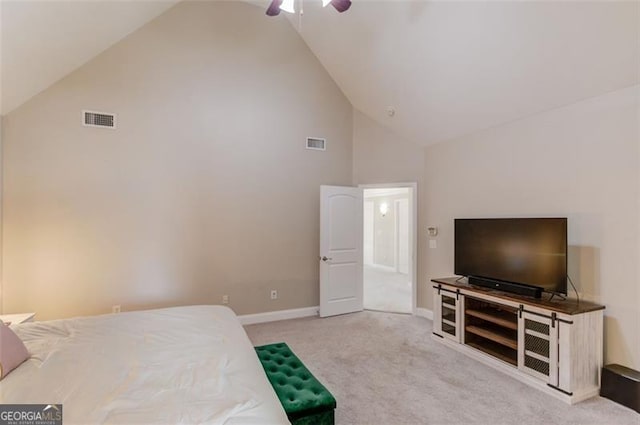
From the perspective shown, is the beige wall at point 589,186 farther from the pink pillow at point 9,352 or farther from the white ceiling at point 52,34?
the white ceiling at point 52,34

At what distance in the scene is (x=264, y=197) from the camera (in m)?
4.95

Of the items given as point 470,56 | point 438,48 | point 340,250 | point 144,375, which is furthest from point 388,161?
point 144,375

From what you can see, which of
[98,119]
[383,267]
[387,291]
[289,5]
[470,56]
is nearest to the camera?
[289,5]

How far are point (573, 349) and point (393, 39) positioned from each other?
3722 mm

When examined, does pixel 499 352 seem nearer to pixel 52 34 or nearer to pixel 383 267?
pixel 52 34

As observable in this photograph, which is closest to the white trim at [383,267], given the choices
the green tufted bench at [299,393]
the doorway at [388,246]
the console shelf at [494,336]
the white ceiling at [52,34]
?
the doorway at [388,246]

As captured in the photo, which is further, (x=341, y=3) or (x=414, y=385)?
(x=414, y=385)

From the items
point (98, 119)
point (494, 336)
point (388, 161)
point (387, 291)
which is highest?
point (98, 119)

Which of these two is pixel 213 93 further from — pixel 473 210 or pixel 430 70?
pixel 473 210

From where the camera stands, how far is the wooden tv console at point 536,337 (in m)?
2.79

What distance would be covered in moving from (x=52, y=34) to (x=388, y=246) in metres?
8.65

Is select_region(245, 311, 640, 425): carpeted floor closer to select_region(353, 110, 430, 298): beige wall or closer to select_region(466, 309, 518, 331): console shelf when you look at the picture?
select_region(466, 309, 518, 331): console shelf

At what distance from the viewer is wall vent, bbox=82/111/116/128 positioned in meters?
3.95

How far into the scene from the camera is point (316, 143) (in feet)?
17.6
